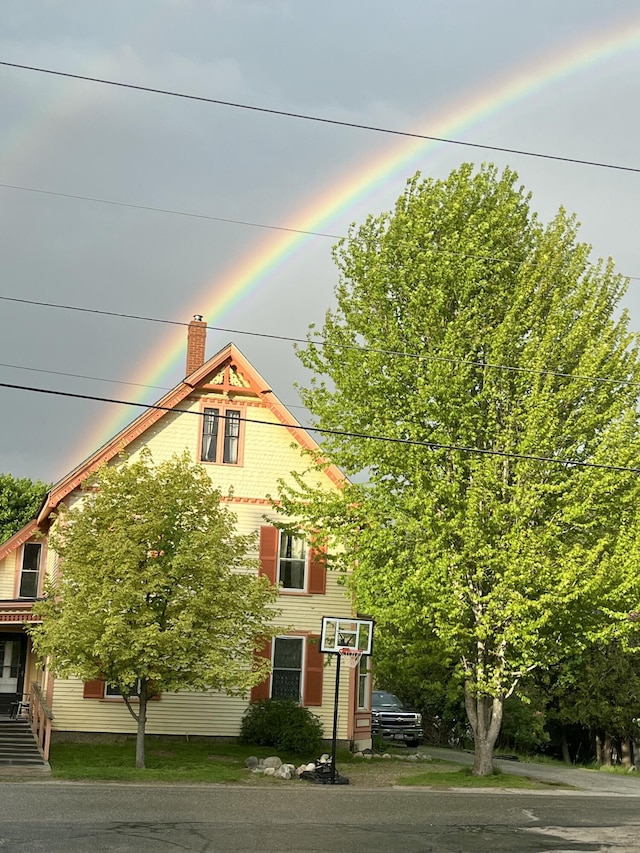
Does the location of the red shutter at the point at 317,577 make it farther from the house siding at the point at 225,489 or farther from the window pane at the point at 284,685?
the window pane at the point at 284,685

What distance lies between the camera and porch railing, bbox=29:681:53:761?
986 inches

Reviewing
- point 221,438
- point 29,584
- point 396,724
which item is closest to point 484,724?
point 396,724

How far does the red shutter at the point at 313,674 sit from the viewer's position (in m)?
31.1

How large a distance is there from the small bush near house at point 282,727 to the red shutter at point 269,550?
3.88 m

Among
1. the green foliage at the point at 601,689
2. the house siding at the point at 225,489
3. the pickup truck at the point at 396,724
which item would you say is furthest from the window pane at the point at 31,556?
the green foliage at the point at 601,689

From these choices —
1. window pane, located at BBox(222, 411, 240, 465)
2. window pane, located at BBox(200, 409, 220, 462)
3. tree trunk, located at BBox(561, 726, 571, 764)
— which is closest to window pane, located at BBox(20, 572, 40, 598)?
window pane, located at BBox(200, 409, 220, 462)

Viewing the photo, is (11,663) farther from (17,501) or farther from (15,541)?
(17,501)

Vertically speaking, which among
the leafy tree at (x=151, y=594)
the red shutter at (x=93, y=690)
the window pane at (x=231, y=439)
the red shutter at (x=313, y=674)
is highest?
the window pane at (x=231, y=439)

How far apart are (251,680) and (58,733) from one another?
832cm

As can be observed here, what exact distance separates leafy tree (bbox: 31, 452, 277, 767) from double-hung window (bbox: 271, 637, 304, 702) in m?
5.25

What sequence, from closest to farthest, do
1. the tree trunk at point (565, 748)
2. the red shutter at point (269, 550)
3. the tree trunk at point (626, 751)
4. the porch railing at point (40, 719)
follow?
the porch railing at point (40, 719) < the red shutter at point (269, 550) < the tree trunk at point (626, 751) < the tree trunk at point (565, 748)

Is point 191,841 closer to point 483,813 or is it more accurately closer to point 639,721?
point 483,813

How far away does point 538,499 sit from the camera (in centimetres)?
2500

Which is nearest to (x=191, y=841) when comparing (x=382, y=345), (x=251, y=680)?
(x=251, y=680)
